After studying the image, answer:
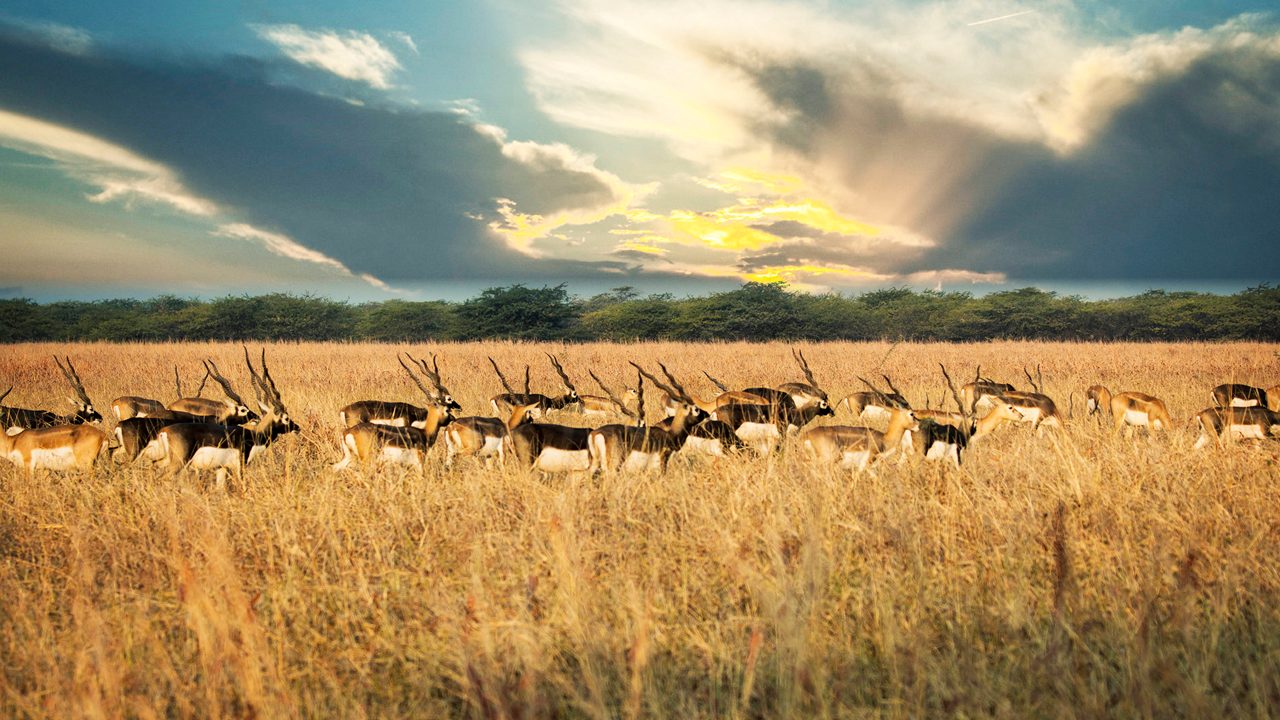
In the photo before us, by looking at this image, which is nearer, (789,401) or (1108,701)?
(1108,701)

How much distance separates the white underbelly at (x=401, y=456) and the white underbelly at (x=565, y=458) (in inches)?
51.1

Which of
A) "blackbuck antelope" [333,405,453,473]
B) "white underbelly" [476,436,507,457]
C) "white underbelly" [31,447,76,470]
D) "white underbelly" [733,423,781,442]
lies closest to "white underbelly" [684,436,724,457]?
"white underbelly" [733,423,781,442]

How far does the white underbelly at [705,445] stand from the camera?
780 centimetres

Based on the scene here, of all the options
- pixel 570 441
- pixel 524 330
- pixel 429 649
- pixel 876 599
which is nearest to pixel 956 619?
pixel 876 599

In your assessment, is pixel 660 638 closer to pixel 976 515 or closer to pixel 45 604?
pixel 976 515

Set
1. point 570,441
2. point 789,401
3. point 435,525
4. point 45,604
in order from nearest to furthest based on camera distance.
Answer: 1. point 45,604
2. point 435,525
3. point 570,441
4. point 789,401

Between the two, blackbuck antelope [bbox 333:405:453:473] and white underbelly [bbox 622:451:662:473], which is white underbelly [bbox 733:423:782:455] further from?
blackbuck antelope [bbox 333:405:453:473]

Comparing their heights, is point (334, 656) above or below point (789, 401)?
below

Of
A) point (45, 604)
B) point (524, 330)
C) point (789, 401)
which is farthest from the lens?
point (524, 330)

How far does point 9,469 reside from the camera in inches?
293

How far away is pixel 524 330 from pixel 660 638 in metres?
45.0

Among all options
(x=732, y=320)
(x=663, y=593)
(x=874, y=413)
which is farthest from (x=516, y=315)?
(x=663, y=593)

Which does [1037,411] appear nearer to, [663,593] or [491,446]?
[491,446]

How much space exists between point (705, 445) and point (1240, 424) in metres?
6.39
